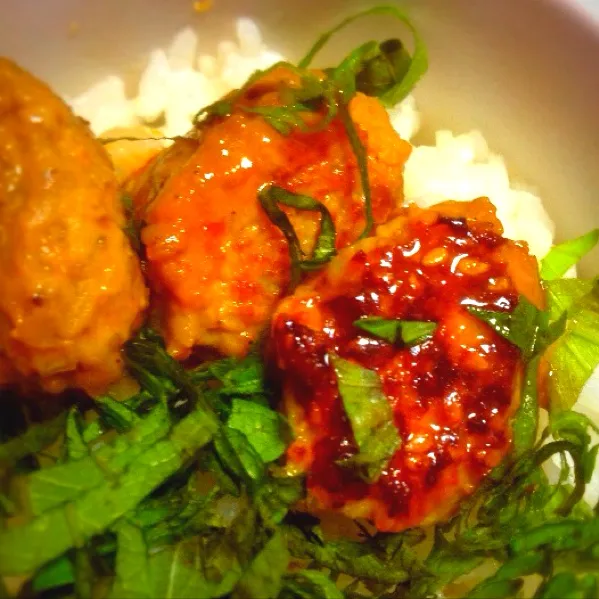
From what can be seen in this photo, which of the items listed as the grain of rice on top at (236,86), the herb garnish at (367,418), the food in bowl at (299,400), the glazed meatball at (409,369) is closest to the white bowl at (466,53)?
the grain of rice on top at (236,86)

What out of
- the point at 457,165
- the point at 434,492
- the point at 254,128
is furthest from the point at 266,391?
the point at 457,165

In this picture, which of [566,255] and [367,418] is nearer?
[367,418]

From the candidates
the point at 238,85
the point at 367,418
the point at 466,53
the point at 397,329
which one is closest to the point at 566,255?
the point at 466,53

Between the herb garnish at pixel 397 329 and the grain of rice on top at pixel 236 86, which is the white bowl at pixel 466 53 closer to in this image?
the grain of rice on top at pixel 236 86

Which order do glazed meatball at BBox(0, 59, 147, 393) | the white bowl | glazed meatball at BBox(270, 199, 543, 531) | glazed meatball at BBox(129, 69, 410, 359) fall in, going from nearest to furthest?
glazed meatball at BBox(0, 59, 147, 393), glazed meatball at BBox(270, 199, 543, 531), glazed meatball at BBox(129, 69, 410, 359), the white bowl

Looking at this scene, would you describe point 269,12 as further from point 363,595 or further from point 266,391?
point 363,595

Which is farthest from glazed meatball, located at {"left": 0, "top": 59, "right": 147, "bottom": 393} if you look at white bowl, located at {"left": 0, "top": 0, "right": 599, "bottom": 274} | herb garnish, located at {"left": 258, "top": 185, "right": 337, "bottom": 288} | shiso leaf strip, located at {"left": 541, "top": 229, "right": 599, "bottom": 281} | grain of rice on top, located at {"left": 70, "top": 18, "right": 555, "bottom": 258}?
shiso leaf strip, located at {"left": 541, "top": 229, "right": 599, "bottom": 281}

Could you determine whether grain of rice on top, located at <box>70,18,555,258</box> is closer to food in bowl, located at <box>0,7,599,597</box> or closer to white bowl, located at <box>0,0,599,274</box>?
white bowl, located at <box>0,0,599,274</box>

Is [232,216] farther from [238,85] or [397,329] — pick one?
[238,85]
